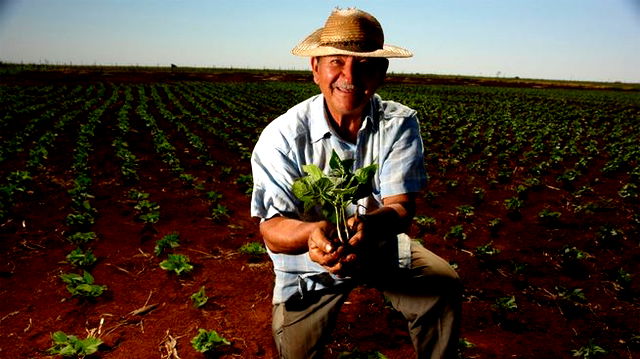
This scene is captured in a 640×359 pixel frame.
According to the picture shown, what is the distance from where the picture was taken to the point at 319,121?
2320 millimetres

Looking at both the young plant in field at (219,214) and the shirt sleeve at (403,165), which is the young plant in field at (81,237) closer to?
the young plant in field at (219,214)

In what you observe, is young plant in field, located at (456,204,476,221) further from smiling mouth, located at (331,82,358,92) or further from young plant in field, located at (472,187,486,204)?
smiling mouth, located at (331,82,358,92)

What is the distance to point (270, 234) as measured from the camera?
2.07 metres

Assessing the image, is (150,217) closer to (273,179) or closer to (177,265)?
(177,265)

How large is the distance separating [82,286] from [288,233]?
3042 mm

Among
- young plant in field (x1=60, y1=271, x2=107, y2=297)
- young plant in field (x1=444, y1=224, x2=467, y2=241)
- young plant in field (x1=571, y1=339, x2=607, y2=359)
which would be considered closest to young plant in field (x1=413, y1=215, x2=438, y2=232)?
young plant in field (x1=444, y1=224, x2=467, y2=241)

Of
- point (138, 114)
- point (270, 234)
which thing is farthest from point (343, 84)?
point (138, 114)

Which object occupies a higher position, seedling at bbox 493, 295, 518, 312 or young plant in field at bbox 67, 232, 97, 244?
young plant in field at bbox 67, 232, 97, 244

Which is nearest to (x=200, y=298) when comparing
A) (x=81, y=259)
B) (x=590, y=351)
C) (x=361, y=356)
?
(x=81, y=259)

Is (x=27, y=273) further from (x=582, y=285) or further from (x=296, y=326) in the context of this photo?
(x=582, y=285)

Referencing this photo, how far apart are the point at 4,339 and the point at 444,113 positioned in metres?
21.7

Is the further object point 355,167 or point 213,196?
point 213,196

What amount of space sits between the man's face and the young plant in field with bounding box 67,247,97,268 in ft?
12.2

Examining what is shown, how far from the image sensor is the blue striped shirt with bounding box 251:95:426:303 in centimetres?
224
